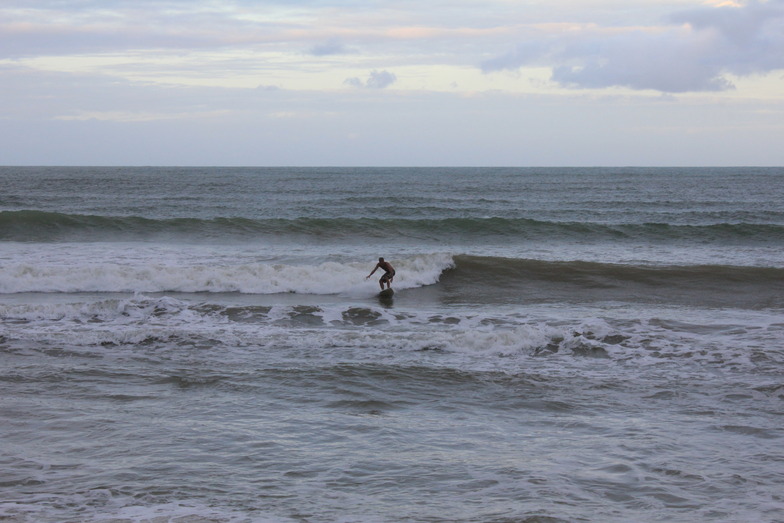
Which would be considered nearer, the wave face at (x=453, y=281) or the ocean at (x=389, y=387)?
the ocean at (x=389, y=387)

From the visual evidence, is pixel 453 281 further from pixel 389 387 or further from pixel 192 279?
pixel 389 387

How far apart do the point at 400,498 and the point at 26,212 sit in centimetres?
2632

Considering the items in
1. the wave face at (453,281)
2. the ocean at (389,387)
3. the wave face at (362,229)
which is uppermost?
the wave face at (362,229)

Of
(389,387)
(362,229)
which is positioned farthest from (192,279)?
(362,229)

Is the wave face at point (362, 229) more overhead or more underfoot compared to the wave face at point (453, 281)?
more overhead

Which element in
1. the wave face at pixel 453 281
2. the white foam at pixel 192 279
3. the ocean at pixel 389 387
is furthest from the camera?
the white foam at pixel 192 279

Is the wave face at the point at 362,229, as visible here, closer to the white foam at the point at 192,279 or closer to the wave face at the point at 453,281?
the wave face at the point at 453,281

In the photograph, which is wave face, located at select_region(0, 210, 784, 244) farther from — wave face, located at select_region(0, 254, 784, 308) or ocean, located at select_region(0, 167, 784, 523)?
wave face, located at select_region(0, 254, 784, 308)

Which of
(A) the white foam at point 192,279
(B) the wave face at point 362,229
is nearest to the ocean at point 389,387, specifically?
(A) the white foam at point 192,279

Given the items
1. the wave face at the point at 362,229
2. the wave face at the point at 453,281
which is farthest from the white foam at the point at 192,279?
the wave face at the point at 362,229

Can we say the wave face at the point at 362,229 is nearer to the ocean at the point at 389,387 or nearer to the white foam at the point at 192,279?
the ocean at the point at 389,387

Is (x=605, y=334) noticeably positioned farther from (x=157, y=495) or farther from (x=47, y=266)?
(x=47, y=266)

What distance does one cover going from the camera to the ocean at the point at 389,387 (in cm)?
574

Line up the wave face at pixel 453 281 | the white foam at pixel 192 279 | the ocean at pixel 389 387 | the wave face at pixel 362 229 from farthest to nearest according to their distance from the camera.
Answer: the wave face at pixel 362 229 → the white foam at pixel 192 279 → the wave face at pixel 453 281 → the ocean at pixel 389 387
